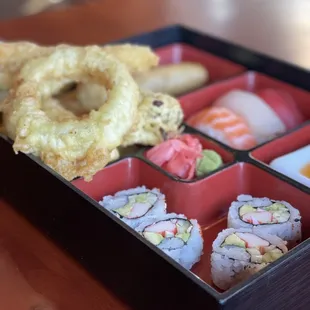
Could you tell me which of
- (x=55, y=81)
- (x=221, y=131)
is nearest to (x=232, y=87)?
(x=221, y=131)

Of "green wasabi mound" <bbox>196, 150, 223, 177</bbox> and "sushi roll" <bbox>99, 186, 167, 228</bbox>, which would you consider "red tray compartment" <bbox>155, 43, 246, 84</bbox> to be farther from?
"sushi roll" <bbox>99, 186, 167, 228</bbox>

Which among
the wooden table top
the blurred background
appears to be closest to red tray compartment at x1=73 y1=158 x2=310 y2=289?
the wooden table top

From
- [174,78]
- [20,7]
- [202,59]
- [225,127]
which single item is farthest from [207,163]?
[20,7]

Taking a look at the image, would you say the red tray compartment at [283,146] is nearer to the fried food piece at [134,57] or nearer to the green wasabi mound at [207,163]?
the green wasabi mound at [207,163]

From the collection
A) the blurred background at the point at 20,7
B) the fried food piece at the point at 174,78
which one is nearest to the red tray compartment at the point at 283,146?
the fried food piece at the point at 174,78

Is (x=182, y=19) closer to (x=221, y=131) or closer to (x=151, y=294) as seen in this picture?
(x=221, y=131)

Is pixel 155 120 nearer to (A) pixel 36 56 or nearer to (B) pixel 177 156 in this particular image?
(B) pixel 177 156
